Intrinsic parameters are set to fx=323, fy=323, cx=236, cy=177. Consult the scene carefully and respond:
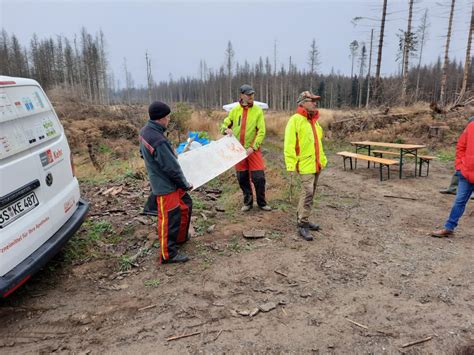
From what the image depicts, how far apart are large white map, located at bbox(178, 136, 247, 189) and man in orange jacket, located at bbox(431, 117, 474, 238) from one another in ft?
9.63

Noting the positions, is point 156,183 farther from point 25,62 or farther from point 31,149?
point 25,62

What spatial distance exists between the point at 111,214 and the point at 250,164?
2261mm

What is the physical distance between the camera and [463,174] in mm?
4258

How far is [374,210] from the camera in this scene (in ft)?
19.1

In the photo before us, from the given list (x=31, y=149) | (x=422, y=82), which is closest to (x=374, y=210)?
(x=31, y=149)

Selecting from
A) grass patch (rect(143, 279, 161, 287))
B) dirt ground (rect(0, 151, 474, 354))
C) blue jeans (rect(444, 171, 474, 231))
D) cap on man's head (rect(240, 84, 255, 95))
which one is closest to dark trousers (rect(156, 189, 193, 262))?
dirt ground (rect(0, 151, 474, 354))

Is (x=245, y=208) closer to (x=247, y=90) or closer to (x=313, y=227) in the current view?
(x=313, y=227)

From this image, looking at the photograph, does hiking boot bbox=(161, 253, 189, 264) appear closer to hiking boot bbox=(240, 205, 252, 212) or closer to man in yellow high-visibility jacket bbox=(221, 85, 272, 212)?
hiking boot bbox=(240, 205, 252, 212)

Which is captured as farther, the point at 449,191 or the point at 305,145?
the point at 449,191

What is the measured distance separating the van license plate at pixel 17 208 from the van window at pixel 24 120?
1.23ft

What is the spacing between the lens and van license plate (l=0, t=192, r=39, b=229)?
2.44 meters

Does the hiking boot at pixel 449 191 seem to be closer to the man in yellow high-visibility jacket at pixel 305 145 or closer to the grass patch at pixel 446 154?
the grass patch at pixel 446 154

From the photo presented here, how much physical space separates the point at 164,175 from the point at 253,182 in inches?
78.7

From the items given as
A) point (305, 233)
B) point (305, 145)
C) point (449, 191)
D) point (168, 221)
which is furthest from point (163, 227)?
point (449, 191)
